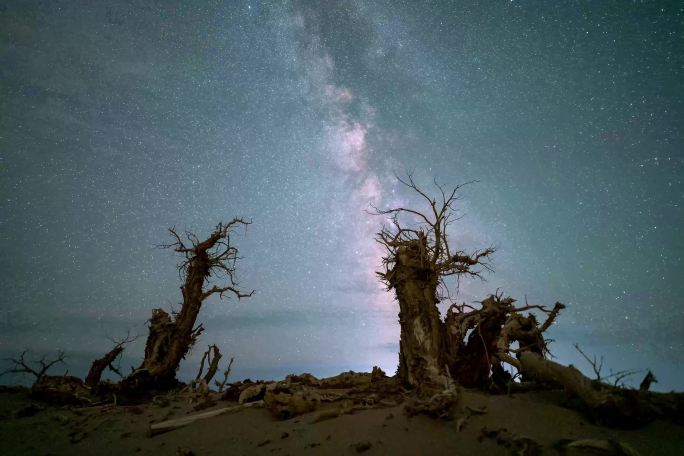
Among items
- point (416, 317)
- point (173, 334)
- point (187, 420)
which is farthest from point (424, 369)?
point (173, 334)

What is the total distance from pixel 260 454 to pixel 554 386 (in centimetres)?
572

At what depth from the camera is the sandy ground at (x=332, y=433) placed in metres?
4.59

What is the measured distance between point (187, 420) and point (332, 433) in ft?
13.5

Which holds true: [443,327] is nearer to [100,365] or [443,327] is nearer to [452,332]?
[452,332]

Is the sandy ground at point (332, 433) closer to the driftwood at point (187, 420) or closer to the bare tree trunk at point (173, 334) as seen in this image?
the driftwood at point (187, 420)

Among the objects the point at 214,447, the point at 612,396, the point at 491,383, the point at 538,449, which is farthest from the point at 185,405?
the point at 612,396

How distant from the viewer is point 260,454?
5.71m

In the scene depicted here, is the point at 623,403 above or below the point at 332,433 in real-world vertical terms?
above

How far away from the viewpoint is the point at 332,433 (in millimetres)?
6070

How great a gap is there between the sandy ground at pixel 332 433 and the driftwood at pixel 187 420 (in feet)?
0.62

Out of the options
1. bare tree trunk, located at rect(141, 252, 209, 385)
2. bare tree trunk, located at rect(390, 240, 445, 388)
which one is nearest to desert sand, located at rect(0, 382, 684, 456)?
bare tree trunk, located at rect(390, 240, 445, 388)

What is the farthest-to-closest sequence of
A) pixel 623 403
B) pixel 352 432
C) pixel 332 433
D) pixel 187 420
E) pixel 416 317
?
pixel 416 317 → pixel 187 420 → pixel 332 433 → pixel 352 432 → pixel 623 403

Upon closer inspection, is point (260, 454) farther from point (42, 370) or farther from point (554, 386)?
point (42, 370)

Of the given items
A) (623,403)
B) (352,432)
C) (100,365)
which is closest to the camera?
(623,403)
